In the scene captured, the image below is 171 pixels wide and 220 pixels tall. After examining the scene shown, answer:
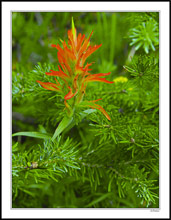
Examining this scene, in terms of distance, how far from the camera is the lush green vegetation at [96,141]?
47cm

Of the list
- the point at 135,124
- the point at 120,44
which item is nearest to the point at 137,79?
the point at 135,124

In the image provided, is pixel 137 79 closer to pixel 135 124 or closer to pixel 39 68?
pixel 135 124

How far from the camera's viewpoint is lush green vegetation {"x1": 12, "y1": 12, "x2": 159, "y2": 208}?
0.47 metres

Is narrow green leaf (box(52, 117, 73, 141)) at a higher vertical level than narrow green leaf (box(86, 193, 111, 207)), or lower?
higher

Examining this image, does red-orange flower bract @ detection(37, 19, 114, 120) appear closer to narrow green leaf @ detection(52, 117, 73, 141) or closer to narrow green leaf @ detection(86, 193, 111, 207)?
narrow green leaf @ detection(52, 117, 73, 141)

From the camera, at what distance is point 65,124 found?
0.46 metres

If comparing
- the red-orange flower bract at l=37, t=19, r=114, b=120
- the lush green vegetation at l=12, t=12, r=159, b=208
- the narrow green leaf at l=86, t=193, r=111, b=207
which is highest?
the red-orange flower bract at l=37, t=19, r=114, b=120

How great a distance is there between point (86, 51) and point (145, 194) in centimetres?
28

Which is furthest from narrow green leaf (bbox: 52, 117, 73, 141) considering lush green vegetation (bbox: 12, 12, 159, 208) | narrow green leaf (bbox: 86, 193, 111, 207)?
narrow green leaf (bbox: 86, 193, 111, 207)

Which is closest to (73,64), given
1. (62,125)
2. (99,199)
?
(62,125)

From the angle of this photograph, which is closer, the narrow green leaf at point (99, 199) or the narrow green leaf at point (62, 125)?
the narrow green leaf at point (62, 125)

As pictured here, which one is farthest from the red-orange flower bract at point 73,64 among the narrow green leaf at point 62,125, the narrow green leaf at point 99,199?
the narrow green leaf at point 99,199

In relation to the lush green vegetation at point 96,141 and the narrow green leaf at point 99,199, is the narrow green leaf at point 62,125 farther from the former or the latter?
the narrow green leaf at point 99,199

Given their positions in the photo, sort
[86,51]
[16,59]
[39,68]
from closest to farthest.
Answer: [86,51]
[39,68]
[16,59]
